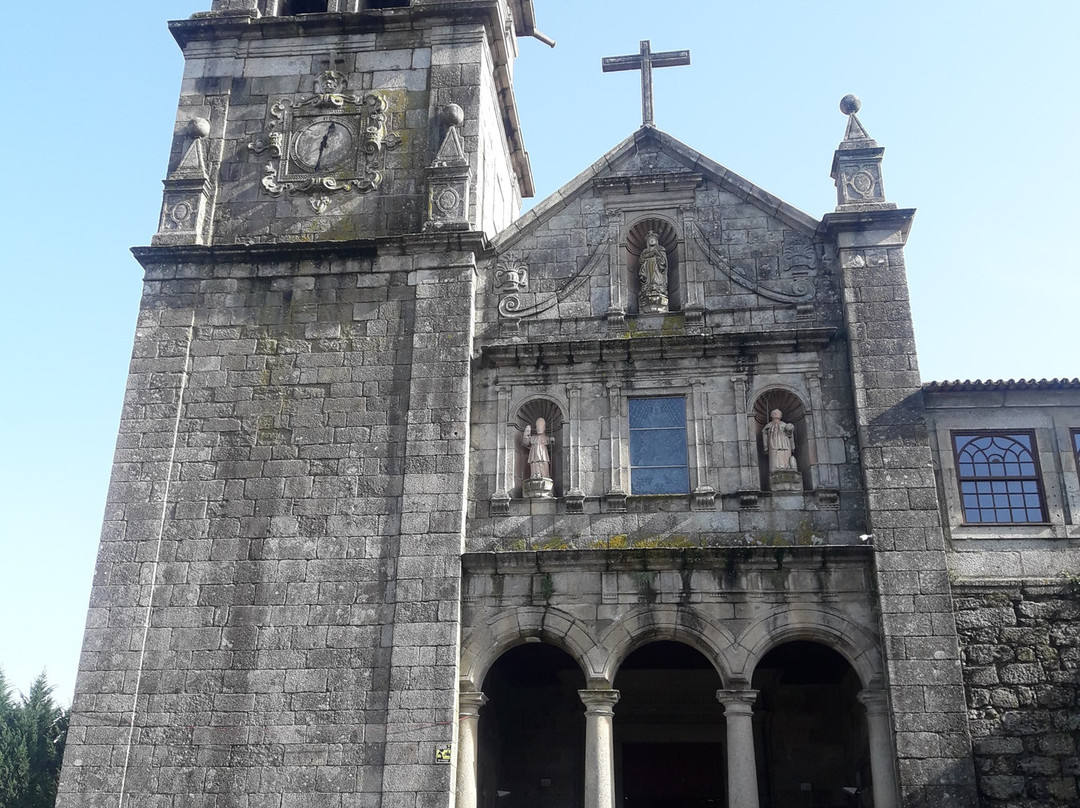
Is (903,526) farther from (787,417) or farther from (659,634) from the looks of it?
(659,634)

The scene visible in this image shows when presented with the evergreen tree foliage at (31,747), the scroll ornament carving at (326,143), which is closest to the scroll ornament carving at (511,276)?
the scroll ornament carving at (326,143)

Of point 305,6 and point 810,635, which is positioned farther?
point 305,6

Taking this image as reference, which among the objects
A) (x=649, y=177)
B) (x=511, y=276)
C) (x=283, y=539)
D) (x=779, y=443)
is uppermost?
(x=649, y=177)

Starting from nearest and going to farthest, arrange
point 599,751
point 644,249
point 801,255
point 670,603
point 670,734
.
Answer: point 599,751
point 670,603
point 801,255
point 644,249
point 670,734

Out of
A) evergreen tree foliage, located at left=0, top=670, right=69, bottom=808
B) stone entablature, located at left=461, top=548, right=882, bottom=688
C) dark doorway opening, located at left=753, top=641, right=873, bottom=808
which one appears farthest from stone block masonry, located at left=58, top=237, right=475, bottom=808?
evergreen tree foliage, located at left=0, top=670, right=69, bottom=808

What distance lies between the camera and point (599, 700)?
13.3 m

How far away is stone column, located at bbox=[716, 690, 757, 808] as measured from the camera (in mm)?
12625

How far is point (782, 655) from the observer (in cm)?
1609

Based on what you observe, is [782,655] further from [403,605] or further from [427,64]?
[427,64]

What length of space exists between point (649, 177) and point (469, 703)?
812cm

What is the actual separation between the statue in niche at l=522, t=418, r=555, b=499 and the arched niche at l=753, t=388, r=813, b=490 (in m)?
2.82

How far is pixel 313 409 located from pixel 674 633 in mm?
5776

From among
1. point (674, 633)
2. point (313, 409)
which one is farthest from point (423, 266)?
point (674, 633)

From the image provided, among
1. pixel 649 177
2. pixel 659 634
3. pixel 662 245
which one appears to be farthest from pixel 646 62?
pixel 659 634
